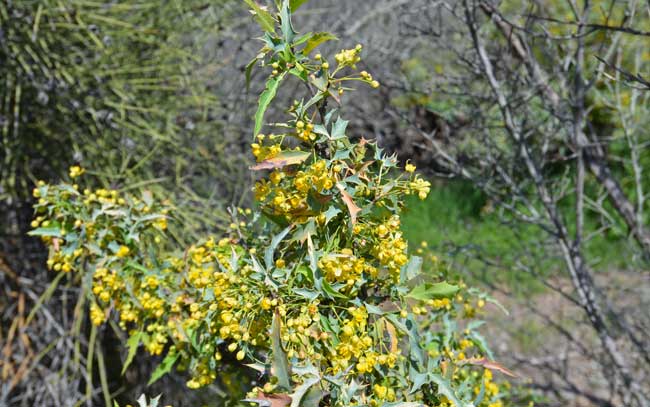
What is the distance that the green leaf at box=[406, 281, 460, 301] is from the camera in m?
1.15

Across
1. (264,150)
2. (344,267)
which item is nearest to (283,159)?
(264,150)

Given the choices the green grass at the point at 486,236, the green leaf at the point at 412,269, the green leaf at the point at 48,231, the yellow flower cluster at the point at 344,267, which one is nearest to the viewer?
the yellow flower cluster at the point at 344,267

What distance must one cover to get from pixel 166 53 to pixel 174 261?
5.19ft

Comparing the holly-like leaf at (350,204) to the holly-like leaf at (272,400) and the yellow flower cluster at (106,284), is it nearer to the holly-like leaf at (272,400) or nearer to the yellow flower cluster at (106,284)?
the holly-like leaf at (272,400)

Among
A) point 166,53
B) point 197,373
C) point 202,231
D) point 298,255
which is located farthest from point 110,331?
point 298,255

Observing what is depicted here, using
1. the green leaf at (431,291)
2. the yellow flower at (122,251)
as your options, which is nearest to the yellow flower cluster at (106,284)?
the yellow flower at (122,251)

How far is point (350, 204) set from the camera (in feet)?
3.47

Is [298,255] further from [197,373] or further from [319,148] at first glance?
[197,373]

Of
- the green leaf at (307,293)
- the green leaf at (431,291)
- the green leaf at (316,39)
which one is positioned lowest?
the green leaf at (431,291)

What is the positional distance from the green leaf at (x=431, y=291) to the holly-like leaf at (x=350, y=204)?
0.67 ft

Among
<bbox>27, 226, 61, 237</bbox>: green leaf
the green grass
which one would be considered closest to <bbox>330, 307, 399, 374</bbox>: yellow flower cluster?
<bbox>27, 226, 61, 237</bbox>: green leaf

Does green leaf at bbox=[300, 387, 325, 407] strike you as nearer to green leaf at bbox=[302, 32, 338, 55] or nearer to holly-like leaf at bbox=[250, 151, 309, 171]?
holly-like leaf at bbox=[250, 151, 309, 171]

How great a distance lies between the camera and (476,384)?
63.1 inches

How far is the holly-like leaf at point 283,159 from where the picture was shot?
3.57 ft
